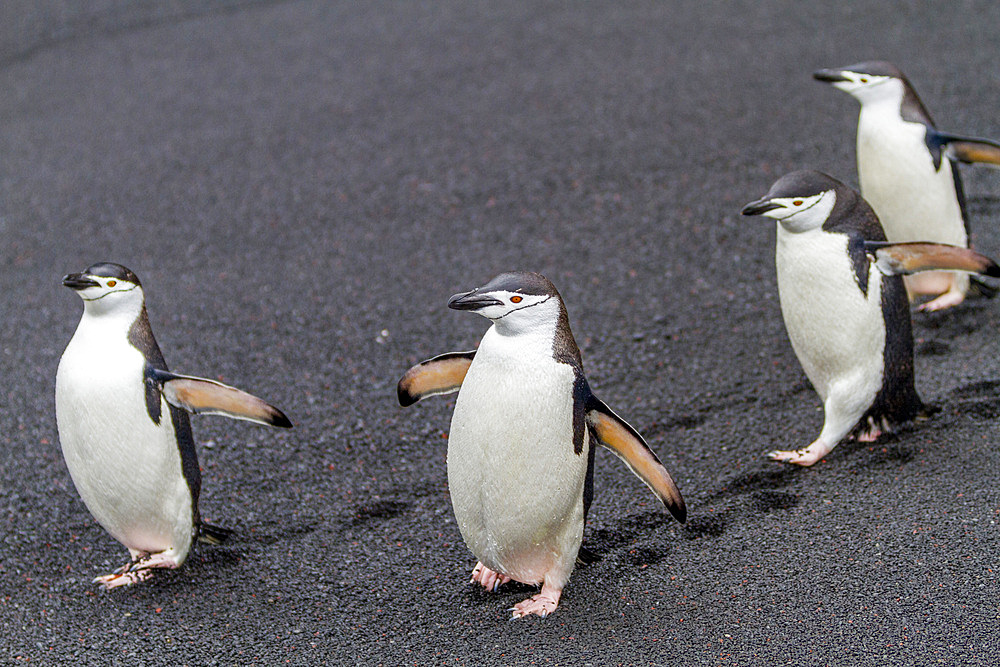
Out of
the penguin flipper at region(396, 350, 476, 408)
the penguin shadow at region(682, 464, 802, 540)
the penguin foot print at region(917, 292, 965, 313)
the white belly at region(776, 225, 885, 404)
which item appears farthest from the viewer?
the penguin foot print at region(917, 292, 965, 313)

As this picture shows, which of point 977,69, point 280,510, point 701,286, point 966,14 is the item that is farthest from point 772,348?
point 966,14

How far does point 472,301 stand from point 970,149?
2.44 m

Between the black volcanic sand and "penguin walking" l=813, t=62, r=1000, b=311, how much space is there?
393 mm

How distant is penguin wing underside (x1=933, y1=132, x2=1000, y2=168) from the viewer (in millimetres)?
3824

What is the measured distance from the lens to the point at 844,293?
3.07 meters

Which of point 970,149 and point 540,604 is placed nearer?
point 540,604

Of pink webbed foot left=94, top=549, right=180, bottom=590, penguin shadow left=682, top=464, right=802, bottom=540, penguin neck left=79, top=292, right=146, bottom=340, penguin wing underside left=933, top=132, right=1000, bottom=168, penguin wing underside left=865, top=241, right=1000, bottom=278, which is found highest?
penguin neck left=79, top=292, right=146, bottom=340

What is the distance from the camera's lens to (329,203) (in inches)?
211

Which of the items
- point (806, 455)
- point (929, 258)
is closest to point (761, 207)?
point (929, 258)

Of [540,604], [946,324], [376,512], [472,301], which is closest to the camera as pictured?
[472,301]

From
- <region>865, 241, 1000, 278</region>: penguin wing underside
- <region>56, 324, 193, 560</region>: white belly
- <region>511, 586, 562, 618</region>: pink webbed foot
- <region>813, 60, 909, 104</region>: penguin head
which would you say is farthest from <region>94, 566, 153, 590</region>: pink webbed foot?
<region>813, 60, 909, 104</region>: penguin head

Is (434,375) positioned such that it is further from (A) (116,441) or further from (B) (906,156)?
(B) (906,156)

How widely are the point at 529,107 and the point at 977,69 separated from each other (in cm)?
265

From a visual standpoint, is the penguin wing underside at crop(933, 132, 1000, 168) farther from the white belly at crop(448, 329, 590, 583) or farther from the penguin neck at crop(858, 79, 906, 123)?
the white belly at crop(448, 329, 590, 583)
